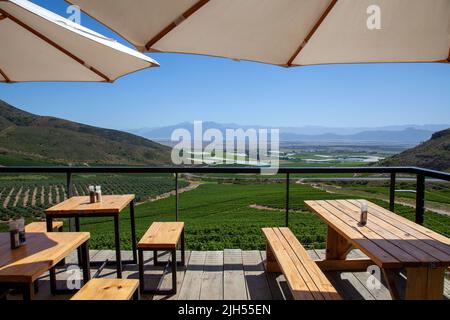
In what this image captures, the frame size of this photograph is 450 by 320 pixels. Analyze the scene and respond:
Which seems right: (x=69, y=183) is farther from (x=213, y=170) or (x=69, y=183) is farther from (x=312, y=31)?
(x=312, y=31)

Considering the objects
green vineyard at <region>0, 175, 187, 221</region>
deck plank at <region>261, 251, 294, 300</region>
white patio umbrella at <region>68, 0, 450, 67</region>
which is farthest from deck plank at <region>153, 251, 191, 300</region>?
green vineyard at <region>0, 175, 187, 221</region>

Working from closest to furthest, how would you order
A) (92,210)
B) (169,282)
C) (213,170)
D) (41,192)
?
(92,210), (169,282), (213,170), (41,192)

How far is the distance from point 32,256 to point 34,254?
0.03m

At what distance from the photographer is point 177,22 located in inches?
77.2

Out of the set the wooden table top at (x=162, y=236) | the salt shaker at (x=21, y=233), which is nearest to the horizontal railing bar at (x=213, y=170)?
the wooden table top at (x=162, y=236)

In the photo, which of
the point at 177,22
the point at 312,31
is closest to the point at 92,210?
the point at 177,22

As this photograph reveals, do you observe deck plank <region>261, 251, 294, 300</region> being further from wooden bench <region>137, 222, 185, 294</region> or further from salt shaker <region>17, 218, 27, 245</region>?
salt shaker <region>17, 218, 27, 245</region>

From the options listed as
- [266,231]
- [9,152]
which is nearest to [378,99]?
[9,152]

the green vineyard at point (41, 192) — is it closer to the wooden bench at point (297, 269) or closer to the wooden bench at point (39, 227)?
the wooden bench at point (39, 227)

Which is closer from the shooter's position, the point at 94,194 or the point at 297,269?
the point at 297,269

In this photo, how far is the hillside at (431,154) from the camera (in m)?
13.3

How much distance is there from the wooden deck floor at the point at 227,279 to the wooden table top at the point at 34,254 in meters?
0.91

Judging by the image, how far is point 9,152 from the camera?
46312 mm
